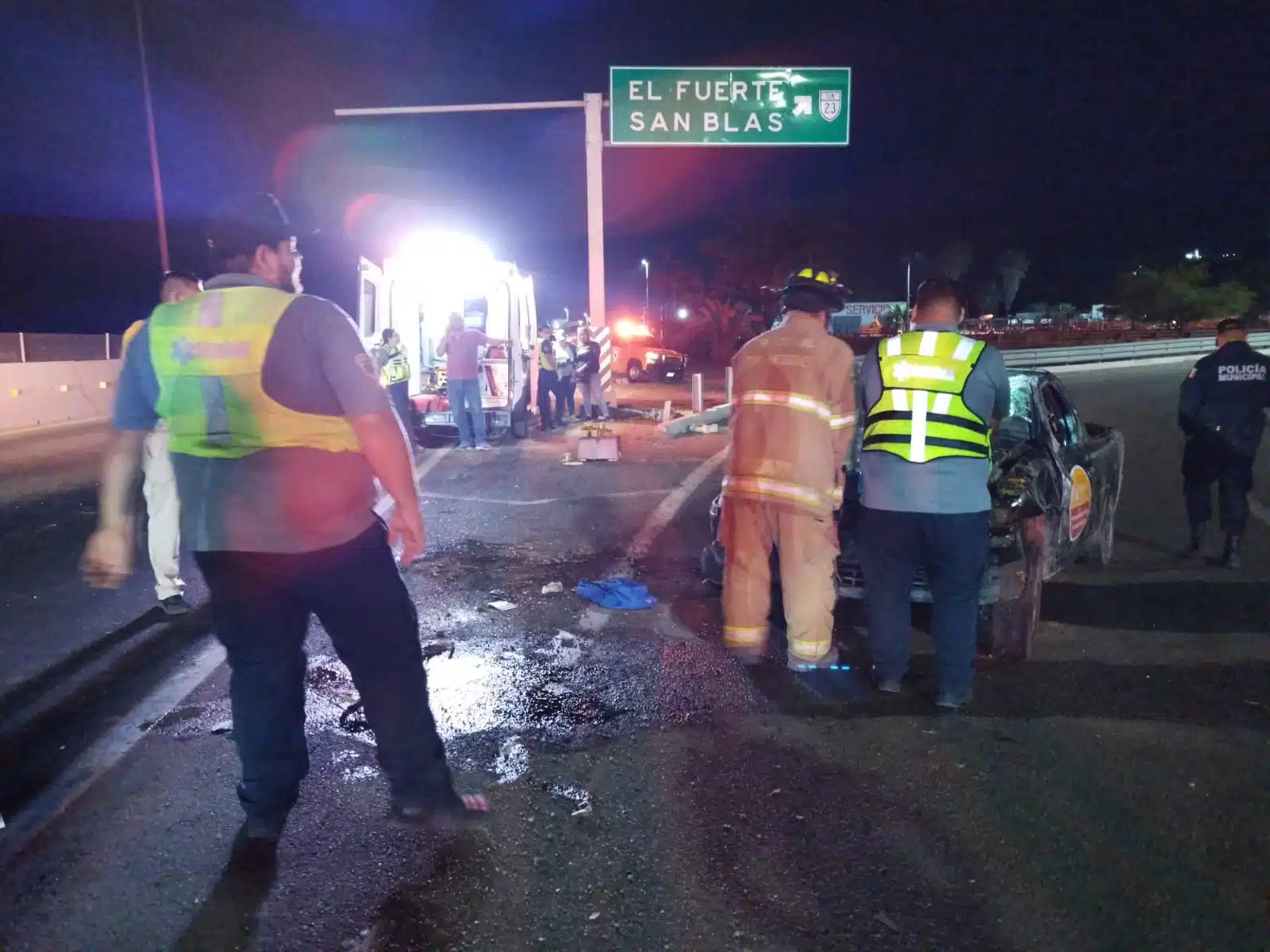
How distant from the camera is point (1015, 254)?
258 feet

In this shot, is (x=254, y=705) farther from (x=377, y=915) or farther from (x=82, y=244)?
(x=82, y=244)

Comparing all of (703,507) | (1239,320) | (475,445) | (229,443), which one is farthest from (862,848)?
(475,445)

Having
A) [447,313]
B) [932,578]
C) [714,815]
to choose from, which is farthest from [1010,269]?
[714,815]

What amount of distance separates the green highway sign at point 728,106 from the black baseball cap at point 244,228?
14.8m

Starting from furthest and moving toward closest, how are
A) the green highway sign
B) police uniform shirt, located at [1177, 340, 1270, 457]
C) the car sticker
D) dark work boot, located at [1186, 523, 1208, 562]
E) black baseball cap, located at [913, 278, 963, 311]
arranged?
the green highway sign < dark work boot, located at [1186, 523, 1208, 562] < police uniform shirt, located at [1177, 340, 1270, 457] < the car sticker < black baseball cap, located at [913, 278, 963, 311]

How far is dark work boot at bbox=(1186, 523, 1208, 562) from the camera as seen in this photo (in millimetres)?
6750

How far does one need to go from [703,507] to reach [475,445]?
5.38 metres

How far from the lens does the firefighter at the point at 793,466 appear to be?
4238 mm

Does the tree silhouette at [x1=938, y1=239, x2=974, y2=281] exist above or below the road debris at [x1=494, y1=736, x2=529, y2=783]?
above

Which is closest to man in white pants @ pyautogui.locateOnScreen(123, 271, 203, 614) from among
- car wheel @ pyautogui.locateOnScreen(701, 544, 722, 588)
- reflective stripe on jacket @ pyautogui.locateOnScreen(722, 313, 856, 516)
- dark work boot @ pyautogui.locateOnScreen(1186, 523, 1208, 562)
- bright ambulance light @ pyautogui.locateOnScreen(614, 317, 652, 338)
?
car wheel @ pyautogui.locateOnScreen(701, 544, 722, 588)

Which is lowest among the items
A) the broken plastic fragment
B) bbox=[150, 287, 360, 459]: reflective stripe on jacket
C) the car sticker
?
the broken plastic fragment

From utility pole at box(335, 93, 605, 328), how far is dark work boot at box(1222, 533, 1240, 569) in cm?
1234

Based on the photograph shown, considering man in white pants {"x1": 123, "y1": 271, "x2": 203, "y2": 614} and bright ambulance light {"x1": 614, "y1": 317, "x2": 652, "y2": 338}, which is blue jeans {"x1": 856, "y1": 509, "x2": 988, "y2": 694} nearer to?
man in white pants {"x1": 123, "y1": 271, "x2": 203, "y2": 614}

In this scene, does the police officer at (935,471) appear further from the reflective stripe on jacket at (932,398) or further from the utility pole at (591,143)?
the utility pole at (591,143)
